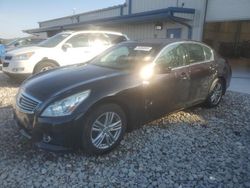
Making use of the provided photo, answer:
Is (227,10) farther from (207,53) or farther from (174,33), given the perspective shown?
(207,53)

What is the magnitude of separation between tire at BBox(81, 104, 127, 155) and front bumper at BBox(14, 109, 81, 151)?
0.47ft

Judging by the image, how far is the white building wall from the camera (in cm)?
1045

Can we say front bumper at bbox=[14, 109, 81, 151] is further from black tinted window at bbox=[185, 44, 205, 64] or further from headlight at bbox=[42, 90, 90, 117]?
black tinted window at bbox=[185, 44, 205, 64]

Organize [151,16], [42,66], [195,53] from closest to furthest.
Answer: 1. [195,53]
2. [42,66]
3. [151,16]

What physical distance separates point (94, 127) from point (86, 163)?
49 centimetres

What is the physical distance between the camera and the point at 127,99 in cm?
408

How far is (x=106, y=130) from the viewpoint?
156 inches

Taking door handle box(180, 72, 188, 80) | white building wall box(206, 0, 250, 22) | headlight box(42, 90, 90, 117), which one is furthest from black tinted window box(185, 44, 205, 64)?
white building wall box(206, 0, 250, 22)

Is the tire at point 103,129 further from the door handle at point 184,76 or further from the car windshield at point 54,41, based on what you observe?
the car windshield at point 54,41

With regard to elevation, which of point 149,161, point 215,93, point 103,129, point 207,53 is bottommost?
point 149,161

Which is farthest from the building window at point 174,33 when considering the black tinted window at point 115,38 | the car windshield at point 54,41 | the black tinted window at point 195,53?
the black tinted window at point 195,53

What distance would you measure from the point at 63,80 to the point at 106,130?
37.8 inches

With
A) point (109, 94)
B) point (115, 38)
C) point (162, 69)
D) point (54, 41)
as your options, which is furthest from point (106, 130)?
point (115, 38)

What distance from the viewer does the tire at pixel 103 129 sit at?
3707mm
